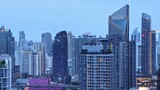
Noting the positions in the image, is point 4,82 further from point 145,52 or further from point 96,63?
point 145,52

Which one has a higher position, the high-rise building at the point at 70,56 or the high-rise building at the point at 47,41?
the high-rise building at the point at 47,41

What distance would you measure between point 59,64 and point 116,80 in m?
15.1

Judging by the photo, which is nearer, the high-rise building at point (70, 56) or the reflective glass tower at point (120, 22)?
the reflective glass tower at point (120, 22)

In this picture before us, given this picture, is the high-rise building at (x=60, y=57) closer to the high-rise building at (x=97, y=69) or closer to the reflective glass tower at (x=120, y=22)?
the reflective glass tower at (x=120, y=22)

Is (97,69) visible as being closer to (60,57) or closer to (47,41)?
(60,57)

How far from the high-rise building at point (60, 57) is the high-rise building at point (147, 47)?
4.37m

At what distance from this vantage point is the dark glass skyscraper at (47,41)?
37062 millimetres

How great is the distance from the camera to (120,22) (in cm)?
2391

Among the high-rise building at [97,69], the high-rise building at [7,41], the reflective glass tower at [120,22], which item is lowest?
the high-rise building at [97,69]

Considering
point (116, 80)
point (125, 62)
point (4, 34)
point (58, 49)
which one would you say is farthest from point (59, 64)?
point (116, 80)

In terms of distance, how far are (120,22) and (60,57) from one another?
8.96 meters

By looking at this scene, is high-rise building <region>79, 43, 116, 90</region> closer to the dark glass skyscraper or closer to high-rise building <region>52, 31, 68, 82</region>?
high-rise building <region>52, 31, 68, 82</region>

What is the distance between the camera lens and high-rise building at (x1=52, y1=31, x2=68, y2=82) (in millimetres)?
30453

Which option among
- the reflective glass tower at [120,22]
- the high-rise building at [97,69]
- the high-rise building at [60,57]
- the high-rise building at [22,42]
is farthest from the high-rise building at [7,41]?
the high-rise building at [97,69]
